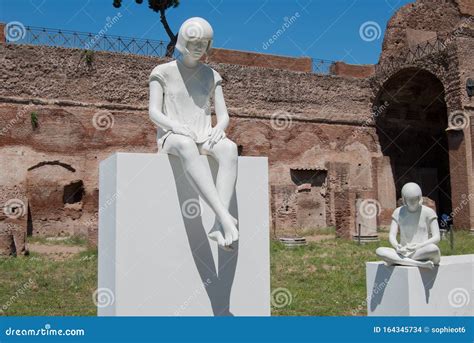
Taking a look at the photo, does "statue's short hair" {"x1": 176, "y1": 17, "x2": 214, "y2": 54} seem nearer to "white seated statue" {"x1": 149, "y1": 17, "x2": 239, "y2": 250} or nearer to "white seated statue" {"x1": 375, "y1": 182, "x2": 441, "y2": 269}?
"white seated statue" {"x1": 149, "y1": 17, "x2": 239, "y2": 250}

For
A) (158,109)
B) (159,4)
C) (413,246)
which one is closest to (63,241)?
(158,109)

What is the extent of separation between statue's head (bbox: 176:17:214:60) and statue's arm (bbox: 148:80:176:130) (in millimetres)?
387

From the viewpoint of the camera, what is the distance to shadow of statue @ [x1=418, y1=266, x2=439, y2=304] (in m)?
5.64

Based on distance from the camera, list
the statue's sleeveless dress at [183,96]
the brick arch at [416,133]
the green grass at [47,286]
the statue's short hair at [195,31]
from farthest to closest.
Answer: the brick arch at [416,133], the green grass at [47,286], the statue's sleeveless dress at [183,96], the statue's short hair at [195,31]

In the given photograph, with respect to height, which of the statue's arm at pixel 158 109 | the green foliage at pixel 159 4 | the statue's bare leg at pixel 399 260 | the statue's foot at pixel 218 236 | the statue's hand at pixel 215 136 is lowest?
the statue's bare leg at pixel 399 260

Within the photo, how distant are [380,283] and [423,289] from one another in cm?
50

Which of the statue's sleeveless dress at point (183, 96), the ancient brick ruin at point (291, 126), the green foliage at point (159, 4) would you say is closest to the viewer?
the statue's sleeveless dress at point (183, 96)

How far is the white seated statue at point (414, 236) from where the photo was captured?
5688 mm

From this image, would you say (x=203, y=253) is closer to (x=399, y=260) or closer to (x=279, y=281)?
(x=399, y=260)

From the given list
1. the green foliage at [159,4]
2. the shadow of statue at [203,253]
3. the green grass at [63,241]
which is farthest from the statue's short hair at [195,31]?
the green foliage at [159,4]

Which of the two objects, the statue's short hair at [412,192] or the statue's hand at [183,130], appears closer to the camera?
the statue's hand at [183,130]

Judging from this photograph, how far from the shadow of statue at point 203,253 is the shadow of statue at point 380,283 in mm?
2126

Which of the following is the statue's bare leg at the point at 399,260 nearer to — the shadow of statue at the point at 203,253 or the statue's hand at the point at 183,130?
the shadow of statue at the point at 203,253

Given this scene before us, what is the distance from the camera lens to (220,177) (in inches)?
175
